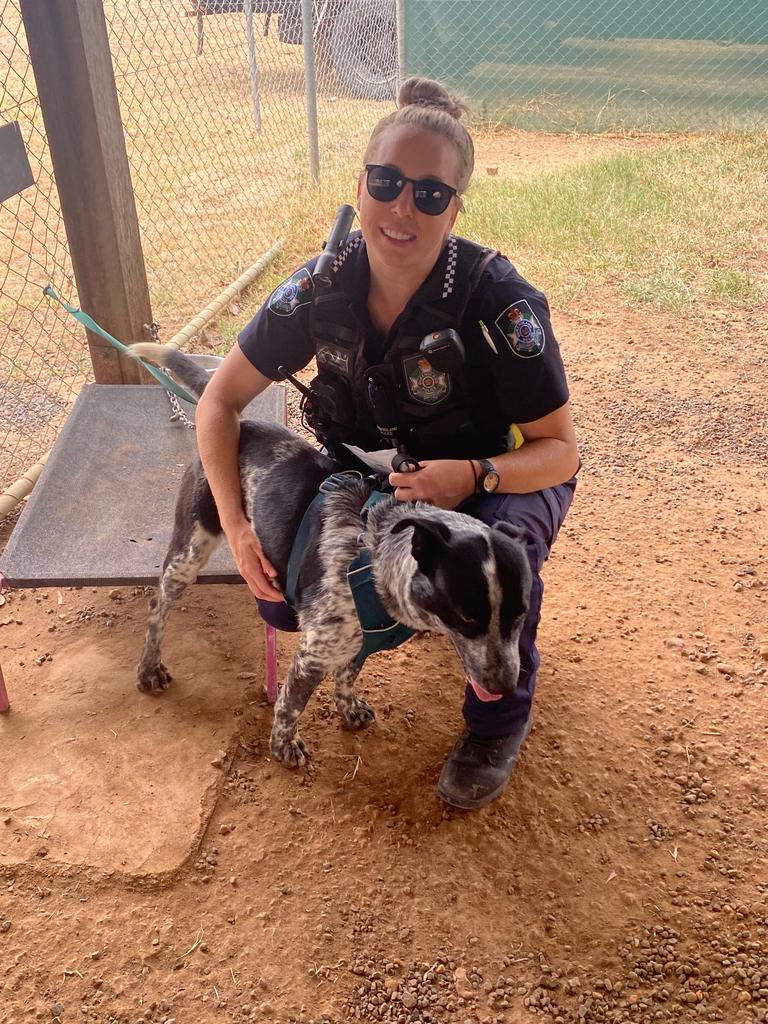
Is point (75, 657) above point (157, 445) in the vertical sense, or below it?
below

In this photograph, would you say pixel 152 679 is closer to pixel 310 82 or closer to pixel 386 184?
pixel 386 184

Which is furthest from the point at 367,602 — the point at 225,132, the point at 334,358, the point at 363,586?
the point at 225,132

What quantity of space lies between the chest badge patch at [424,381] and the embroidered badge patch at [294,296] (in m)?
0.41

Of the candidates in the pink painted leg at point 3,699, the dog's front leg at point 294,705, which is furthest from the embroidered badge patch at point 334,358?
the pink painted leg at point 3,699

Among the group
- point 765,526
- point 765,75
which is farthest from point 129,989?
point 765,75

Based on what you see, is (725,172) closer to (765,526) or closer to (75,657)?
(765,526)

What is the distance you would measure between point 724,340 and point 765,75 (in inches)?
266

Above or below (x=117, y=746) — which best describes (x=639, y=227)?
above

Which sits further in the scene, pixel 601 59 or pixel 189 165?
pixel 601 59

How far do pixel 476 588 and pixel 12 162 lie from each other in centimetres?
273

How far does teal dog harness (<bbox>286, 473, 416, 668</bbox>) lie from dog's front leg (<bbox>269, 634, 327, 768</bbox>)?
6.1 inches

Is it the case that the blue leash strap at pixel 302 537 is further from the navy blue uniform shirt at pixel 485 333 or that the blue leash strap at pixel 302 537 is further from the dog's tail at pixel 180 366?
the dog's tail at pixel 180 366

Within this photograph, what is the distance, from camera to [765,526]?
3.95 metres

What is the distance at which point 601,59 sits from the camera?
10.7 m
